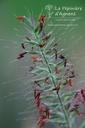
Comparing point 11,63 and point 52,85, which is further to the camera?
point 11,63

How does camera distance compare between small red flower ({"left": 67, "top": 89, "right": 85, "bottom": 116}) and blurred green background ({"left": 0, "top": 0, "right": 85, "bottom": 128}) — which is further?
blurred green background ({"left": 0, "top": 0, "right": 85, "bottom": 128})

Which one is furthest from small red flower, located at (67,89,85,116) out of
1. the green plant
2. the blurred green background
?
the blurred green background

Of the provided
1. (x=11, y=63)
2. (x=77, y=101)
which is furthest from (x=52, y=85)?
(x=11, y=63)

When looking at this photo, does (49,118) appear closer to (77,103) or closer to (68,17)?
(77,103)

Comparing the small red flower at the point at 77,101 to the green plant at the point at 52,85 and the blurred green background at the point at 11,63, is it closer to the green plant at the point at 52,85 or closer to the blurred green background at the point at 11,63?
the green plant at the point at 52,85

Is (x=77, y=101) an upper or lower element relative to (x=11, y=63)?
lower

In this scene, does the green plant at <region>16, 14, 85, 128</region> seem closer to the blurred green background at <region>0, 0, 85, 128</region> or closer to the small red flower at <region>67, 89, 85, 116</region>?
the small red flower at <region>67, 89, 85, 116</region>

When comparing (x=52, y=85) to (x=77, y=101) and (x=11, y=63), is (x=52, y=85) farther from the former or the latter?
(x=11, y=63)

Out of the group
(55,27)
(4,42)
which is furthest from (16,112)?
(55,27)

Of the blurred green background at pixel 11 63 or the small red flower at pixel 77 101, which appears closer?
the small red flower at pixel 77 101

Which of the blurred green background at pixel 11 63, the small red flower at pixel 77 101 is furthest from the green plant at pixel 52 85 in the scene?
the blurred green background at pixel 11 63
